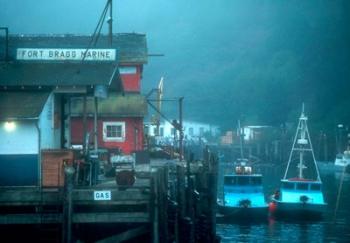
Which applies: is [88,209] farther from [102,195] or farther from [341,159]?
[341,159]

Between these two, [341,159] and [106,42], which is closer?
[106,42]

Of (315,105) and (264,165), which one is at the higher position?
(315,105)

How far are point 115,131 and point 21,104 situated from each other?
58.9 feet

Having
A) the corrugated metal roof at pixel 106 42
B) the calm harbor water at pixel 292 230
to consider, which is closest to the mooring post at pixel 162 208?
the calm harbor water at pixel 292 230

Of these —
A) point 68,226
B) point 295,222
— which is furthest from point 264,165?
point 68,226

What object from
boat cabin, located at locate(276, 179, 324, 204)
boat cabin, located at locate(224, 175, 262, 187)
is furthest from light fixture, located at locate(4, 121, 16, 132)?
boat cabin, located at locate(276, 179, 324, 204)

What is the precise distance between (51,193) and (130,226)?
354cm

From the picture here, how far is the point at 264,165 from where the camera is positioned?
140m

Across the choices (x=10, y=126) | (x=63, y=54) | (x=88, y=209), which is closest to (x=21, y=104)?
(x=10, y=126)

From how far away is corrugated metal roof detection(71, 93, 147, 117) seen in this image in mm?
40500

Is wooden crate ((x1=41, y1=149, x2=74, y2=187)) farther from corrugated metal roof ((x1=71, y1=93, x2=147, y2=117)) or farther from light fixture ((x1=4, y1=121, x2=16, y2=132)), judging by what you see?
corrugated metal roof ((x1=71, y1=93, x2=147, y2=117))

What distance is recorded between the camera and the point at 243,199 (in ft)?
166

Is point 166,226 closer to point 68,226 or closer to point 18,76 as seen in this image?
point 68,226

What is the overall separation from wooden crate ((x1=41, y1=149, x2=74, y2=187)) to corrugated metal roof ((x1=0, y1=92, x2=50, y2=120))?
5.30ft
